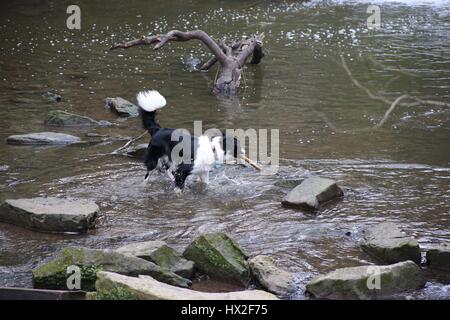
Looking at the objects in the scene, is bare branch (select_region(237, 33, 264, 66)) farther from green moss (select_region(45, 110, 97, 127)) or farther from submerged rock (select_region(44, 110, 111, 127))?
green moss (select_region(45, 110, 97, 127))

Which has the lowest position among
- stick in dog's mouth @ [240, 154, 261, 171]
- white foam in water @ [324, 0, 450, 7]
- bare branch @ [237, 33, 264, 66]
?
stick in dog's mouth @ [240, 154, 261, 171]

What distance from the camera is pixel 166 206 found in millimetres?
7227

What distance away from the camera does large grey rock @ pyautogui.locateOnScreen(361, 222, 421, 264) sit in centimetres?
564

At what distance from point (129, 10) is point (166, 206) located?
14.7 meters

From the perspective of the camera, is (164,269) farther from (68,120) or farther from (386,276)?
(68,120)

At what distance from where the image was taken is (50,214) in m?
6.29

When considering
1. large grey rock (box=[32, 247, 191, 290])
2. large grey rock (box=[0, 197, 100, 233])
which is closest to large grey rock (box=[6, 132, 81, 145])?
large grey rock (box=[0, 197, 100, 233])

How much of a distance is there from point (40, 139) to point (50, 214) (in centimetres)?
311

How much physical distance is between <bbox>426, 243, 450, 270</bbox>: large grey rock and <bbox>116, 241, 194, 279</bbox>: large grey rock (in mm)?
2026

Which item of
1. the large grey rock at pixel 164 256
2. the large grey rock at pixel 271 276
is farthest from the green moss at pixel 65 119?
the large grey rock at pixel 271 276

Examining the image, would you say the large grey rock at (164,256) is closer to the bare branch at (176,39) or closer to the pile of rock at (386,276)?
the pile of rock at (386,276)

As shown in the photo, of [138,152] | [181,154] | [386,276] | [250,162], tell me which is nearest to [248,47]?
[138,152]
